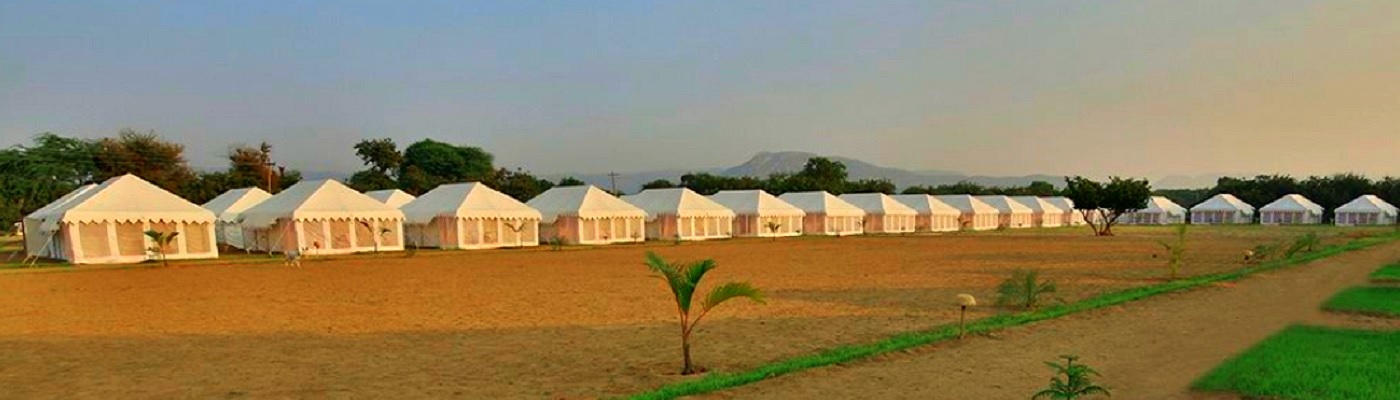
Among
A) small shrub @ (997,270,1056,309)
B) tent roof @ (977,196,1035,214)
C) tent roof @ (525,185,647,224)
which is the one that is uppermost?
tent roof @ (525,185,647,224)

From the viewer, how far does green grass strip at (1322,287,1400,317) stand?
11.3m

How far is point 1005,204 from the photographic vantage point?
236ft

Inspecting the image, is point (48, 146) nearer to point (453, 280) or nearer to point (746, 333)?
point (453, 280)

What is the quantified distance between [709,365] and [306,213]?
2681 centimetres

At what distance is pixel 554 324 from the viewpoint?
37.0 feet

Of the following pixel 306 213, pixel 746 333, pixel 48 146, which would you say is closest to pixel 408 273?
pixel 306 213

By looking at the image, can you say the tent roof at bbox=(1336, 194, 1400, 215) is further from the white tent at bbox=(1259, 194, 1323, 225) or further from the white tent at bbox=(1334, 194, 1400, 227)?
the white tent at bbox=(1259, 194, 1323, 225)

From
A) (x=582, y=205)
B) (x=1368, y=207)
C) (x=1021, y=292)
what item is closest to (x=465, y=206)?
(x=582, y=205)

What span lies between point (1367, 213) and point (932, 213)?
42533 millimetres

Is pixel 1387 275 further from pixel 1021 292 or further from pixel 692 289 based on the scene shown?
pixel 692 289

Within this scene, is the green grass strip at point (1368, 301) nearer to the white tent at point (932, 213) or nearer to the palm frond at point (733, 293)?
the palm frond at point (733, 293)

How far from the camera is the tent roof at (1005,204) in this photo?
7119 centimetres

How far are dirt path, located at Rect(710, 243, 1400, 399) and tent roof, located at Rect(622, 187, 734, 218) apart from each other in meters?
32.6

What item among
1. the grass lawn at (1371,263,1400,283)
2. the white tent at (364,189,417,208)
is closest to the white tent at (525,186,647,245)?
the white tent at (364,189,417,208)
